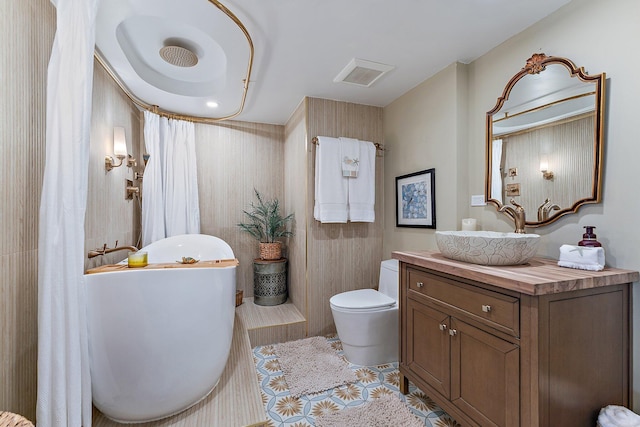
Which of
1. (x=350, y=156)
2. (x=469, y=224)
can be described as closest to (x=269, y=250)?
(x=350, y=156)

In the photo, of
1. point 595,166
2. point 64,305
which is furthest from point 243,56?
point 595,166

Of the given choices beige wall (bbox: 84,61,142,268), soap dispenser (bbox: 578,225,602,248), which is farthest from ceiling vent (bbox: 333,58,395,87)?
beige wall (bbox: 84,61,142,268)

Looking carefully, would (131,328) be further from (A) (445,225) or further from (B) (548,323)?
(A) (445,225)

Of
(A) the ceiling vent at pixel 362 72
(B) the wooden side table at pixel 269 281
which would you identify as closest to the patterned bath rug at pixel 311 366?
(B) the wooden side table at pixel 269 281

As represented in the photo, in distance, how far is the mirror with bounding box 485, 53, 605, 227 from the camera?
1397 millimetres

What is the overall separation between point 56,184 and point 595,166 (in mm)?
2435

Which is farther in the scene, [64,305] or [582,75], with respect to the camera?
[582,75]

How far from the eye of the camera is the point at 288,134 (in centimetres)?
335

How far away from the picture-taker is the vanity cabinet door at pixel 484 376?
114 cm

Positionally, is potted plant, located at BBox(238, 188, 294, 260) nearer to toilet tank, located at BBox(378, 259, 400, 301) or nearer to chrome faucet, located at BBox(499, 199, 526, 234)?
toilet tank, located at BBox(378, 259, 400, 301)

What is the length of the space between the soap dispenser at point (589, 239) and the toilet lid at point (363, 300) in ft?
4.04

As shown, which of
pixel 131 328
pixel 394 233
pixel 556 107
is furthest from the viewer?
pixel 394 233

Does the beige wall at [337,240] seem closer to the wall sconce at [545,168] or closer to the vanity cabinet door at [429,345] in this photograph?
the vanity cabinet door at [429,345]

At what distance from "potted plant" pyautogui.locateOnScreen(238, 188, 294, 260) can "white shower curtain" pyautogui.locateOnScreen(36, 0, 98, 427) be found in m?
2.02
